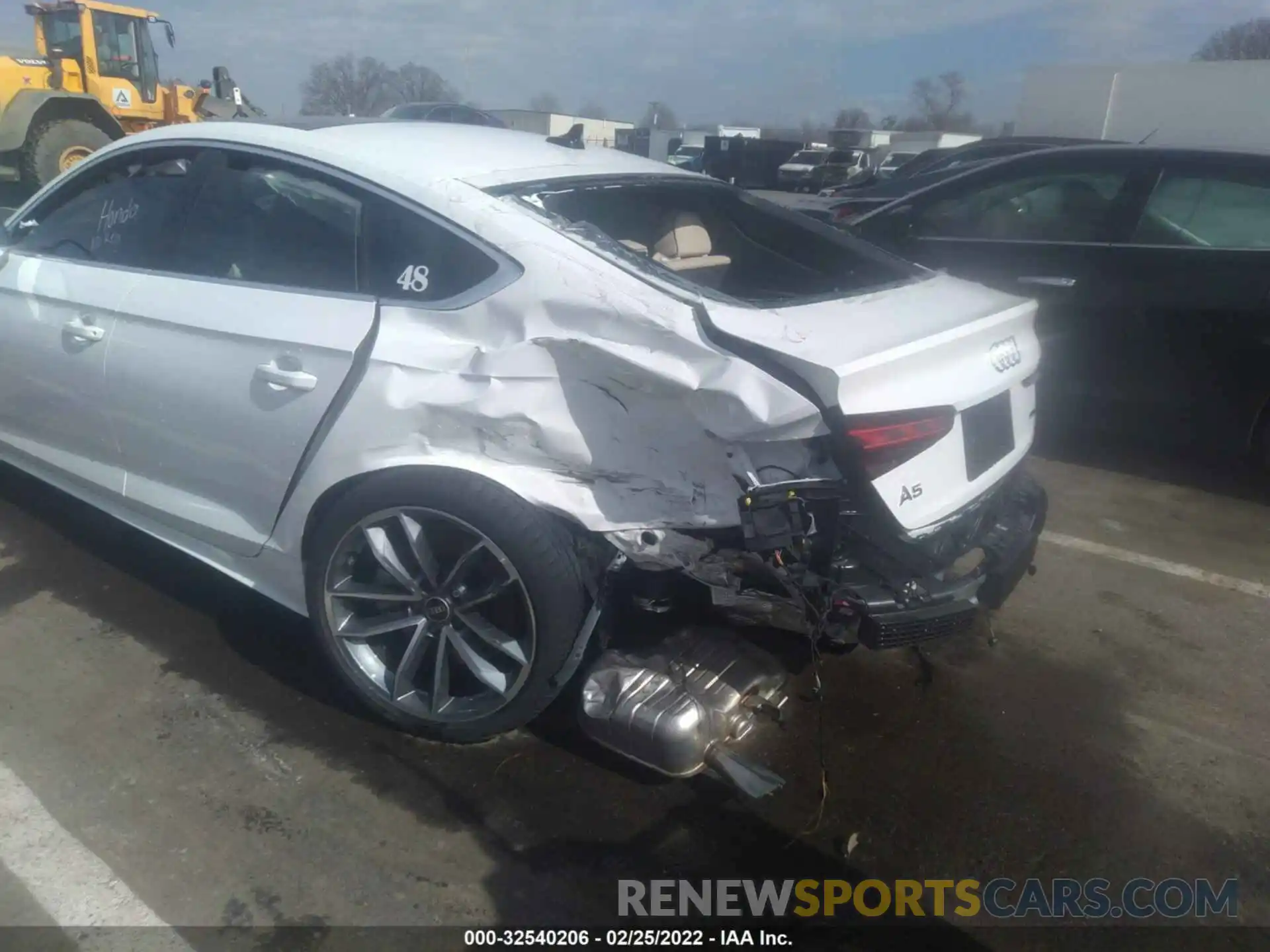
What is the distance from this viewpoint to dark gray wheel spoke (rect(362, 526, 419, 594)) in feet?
8.81

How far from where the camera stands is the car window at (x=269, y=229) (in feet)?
9.28

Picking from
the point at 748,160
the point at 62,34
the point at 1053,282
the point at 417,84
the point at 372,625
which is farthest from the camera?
the point at 417,84

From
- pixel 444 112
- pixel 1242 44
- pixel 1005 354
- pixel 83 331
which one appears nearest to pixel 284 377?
pixel 83 331

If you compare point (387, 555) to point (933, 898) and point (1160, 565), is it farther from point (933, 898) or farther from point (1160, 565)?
point (1160, 565)

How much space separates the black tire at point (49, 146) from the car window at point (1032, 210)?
1164cm

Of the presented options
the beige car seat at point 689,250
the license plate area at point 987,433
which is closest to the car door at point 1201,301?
the license plate area at point 987,433

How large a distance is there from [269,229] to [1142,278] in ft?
13.4

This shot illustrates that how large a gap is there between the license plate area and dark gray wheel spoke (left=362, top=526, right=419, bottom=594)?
1577 mm

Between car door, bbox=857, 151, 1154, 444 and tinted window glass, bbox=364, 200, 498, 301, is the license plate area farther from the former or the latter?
car door, bbox=857, 151, 1154, 444

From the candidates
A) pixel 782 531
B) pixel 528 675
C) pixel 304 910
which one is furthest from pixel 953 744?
pixel 304 910

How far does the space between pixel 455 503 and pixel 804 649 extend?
4.62 feet

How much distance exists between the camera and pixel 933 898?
2.37 meters

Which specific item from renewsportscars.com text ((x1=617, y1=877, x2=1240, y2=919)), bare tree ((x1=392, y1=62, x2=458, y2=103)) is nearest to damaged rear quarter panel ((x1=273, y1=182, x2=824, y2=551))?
renewsportscars.com text ((x1=617, y1=877, x2=1240, y2=919))

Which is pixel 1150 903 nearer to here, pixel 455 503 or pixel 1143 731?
pixel 1143 731
